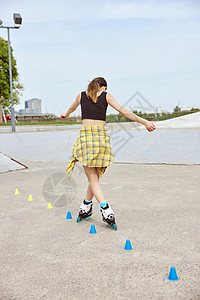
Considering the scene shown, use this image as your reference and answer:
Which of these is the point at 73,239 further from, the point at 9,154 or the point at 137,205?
the point at 9,154

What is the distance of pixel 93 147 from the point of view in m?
4.04

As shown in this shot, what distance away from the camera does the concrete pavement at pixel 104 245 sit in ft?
8.75

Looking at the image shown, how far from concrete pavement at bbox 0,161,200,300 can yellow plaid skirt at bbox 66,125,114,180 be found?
89 centimetres

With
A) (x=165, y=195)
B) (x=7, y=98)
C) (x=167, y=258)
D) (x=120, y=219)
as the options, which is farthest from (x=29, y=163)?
(x=7, y=98)

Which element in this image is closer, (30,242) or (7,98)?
(30,242)

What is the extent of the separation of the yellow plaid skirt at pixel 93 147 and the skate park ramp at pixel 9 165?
575 centimetres

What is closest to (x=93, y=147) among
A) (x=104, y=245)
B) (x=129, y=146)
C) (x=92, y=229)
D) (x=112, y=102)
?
(x=112, y=102)

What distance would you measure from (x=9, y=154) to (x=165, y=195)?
23.4 feet

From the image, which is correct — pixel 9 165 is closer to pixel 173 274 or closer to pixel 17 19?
pixel 173 274

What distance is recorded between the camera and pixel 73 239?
12.5ft

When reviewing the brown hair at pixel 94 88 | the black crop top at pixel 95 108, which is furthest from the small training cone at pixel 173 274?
the brown hair at pixel 94 88

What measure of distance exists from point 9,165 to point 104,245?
22.3ft

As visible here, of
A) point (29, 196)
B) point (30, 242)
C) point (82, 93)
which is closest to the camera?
point (30, 242)

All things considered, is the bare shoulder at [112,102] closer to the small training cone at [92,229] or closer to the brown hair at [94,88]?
the brown hair at [94,88]
